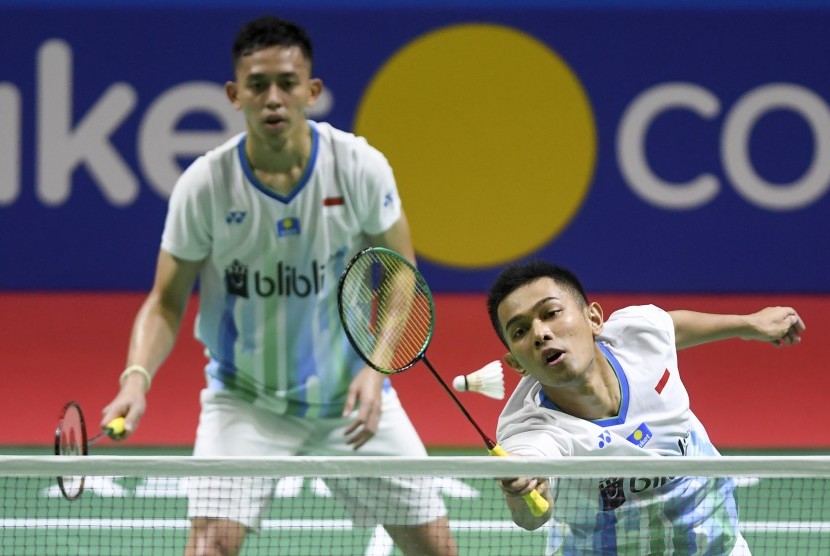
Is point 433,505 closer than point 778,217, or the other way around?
point 433,505

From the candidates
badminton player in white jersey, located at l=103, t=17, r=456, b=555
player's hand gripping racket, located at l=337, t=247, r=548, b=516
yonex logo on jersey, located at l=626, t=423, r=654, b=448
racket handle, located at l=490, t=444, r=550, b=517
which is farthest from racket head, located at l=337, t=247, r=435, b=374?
racket handle, located at l=490, t=444, r=550, b=517

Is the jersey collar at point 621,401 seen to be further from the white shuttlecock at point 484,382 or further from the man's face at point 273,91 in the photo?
the man's face at point 273,91

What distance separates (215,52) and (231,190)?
532 cm

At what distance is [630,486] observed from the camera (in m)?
3.69

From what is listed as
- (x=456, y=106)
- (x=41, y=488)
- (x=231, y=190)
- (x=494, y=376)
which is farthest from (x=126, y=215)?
(x=494, y=376)

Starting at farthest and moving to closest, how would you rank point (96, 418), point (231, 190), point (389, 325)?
point (96, 418) < point (231, 190) < point (389, 325)

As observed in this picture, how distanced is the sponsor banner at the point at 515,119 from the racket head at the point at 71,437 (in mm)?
5615

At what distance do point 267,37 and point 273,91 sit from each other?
0.68ft

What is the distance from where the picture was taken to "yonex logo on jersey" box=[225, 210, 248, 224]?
471 cm

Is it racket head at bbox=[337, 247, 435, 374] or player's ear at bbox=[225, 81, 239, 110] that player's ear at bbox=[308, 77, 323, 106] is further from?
racket head at bbox=[337, 247, 435, 374]

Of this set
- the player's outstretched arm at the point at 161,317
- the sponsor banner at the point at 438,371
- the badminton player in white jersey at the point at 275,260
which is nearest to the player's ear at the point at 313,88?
the badminton player in white jersey at the point at 275,260

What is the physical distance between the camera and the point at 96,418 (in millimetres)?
7754

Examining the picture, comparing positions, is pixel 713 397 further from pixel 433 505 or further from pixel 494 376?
pixel 494 376

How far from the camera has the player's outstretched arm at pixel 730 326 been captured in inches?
165
